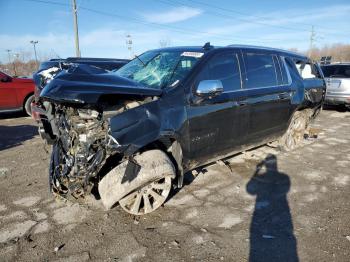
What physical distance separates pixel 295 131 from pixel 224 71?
9.15 feet

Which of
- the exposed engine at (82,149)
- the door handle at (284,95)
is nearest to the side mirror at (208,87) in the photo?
the exposed engine at (82,149)

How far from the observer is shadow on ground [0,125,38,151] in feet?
22.5

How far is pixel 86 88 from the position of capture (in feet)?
10.4

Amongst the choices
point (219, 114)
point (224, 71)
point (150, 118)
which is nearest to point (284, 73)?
point (224, 71)

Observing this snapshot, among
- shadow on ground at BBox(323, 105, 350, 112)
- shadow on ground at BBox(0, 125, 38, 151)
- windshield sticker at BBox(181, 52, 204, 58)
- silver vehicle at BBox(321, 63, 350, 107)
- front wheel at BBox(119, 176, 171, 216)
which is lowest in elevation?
shadow on ground at BBox(323, 105, 350, 112)

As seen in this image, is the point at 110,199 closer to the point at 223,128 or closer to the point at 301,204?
the point at 223,128

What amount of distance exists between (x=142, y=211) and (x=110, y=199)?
0.50 m

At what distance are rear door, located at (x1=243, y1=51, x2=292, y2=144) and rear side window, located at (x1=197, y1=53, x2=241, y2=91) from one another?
218 mm

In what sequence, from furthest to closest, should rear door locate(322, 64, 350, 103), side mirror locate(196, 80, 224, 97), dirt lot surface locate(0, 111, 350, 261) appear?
rear door locate(322, 64, 350, 103) → side mirror locate(196, 80, 224, 97) → dirt lot surface locate(0, 111, 350, 261)

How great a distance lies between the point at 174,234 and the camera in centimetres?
335

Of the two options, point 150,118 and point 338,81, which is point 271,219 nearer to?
point 150,118

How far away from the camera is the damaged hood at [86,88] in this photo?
10.3 feet

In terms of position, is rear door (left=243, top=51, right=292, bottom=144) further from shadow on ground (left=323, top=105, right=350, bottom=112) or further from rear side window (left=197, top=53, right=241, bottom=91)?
shadow on ground (left=323, top=105, right=350, bottom=112)

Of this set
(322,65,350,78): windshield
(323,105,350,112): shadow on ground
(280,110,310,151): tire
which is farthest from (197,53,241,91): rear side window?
(323,105,350,112): shadow on ground
